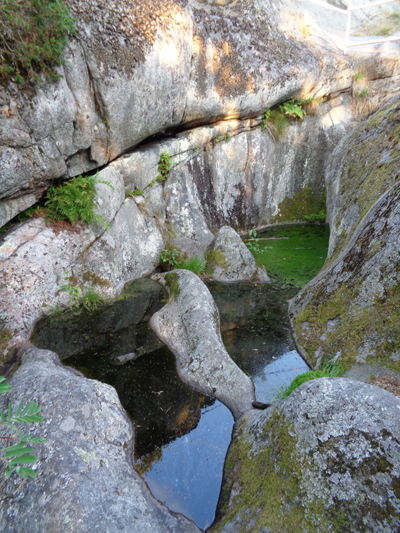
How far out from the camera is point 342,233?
5.59m

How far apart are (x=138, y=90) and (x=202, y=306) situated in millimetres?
3881

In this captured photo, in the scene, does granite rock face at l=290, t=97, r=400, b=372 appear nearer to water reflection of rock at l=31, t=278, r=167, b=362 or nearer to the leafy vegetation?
water reflection of rock at l=31, t=278, r=167, b=362

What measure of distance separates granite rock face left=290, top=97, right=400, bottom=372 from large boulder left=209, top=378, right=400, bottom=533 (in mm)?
1337

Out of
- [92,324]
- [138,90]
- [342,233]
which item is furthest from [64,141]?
[342,233]

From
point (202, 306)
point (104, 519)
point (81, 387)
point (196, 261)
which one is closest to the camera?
point (104, 519)

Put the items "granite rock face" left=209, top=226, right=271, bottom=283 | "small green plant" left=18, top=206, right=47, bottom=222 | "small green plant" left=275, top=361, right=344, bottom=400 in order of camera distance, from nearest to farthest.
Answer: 1. "small green plant" left=275, top=361, right=344, bottom=400
2. "small green plant" left=18, top=206, right=47, bottom=222
3. "granite rock face" left=209, top=226, right=271, bottom=283

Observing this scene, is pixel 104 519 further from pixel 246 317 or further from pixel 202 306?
pixel 246 317

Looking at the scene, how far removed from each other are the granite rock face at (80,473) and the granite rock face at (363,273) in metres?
2.35

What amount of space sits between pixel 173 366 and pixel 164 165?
4645mm

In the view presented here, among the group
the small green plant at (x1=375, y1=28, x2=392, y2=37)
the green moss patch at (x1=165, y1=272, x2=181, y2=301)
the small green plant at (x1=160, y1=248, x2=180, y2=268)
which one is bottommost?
the small green plant at (x1=160, y1=248, x2=180, y2=268)

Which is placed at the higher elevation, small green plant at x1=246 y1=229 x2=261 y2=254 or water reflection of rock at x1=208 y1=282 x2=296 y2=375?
water reflection of rock at x1=208 y1=282 x2=296 y2=375

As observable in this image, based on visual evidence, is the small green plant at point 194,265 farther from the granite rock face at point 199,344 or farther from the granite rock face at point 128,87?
the granite rock face at point 128,87

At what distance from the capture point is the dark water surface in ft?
9.82

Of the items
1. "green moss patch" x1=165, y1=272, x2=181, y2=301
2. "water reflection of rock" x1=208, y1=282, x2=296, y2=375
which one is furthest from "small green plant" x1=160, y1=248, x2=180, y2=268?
"water reflection of rock" x1=208, y1=282, x2=296, y2=375
